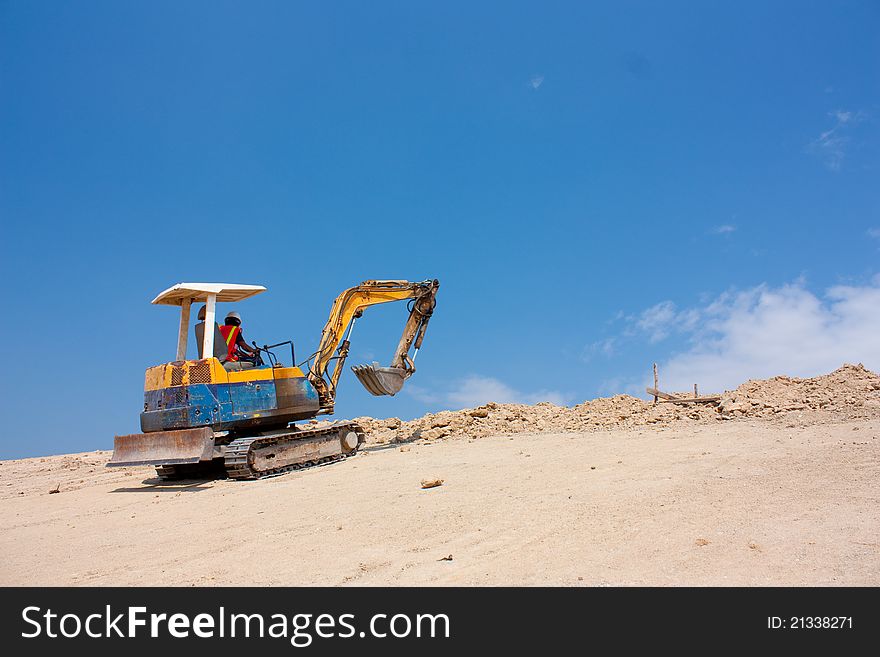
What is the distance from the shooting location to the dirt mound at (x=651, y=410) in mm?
14039

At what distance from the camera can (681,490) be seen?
7.19 m

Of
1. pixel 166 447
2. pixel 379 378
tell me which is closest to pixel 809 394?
pixel 379 378

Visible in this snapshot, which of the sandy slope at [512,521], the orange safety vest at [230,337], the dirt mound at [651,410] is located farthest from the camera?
the dirt mound at [651,410]

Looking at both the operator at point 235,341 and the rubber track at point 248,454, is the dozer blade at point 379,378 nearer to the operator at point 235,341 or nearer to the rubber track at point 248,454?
the rubber track at point 248,454

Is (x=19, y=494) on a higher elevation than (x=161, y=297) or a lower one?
lower

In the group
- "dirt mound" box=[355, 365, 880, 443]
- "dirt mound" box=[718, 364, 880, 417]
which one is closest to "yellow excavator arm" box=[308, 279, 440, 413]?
"dirt mound" box=[355, 365, 880, 443]

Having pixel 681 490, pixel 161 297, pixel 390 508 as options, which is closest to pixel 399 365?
pixel 161 297

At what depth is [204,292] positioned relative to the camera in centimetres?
1166

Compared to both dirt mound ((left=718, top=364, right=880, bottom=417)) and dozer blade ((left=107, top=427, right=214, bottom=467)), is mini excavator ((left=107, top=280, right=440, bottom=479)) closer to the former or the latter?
dozer blade ((left=107, top=427, right=214, bottom=467))

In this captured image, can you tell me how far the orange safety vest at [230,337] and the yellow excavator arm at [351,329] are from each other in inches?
77.9

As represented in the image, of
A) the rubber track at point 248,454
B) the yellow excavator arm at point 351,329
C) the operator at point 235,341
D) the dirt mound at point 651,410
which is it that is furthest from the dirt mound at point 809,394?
the operator at point 235,341

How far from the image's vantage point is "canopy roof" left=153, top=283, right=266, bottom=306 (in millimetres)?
11586
